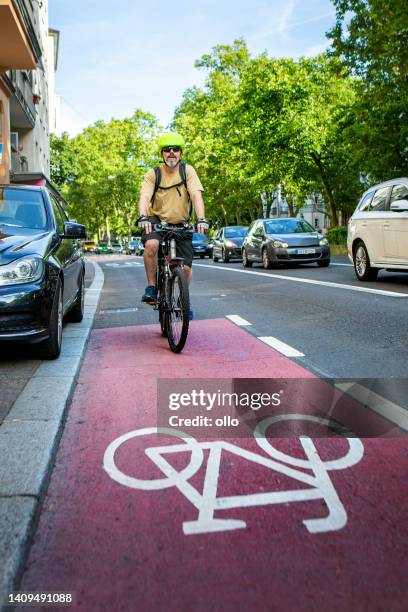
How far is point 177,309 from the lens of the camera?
6.14 metres

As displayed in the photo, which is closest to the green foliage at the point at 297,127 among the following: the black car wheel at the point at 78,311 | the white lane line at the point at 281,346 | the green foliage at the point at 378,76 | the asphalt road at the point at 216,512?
the green foliage at the point at 378,76

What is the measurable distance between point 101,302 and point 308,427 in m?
8.48

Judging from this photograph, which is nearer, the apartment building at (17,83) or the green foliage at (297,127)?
the apartment building at (17,83)

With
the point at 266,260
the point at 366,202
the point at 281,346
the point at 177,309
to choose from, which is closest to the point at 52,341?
the point at 177,309

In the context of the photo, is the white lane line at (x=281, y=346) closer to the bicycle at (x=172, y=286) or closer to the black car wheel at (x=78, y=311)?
the bicycle at (x=172, y=286)

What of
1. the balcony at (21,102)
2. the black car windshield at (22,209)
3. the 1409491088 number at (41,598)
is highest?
the balcony at (21,102)

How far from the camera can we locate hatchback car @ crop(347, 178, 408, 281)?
39.2ft

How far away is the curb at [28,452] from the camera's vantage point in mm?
2369

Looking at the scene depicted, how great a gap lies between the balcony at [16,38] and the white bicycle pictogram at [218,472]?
43.9 ft

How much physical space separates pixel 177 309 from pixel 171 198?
1158mm

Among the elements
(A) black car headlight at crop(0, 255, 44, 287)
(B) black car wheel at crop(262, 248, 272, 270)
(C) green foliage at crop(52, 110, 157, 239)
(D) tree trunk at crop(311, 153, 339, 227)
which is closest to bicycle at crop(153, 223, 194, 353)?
(A) black car headlight at crop(0, 255, 44, 287)

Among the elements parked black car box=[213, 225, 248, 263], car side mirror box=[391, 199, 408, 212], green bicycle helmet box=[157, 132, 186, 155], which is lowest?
parked black car box=[213, 225, 248, 263]

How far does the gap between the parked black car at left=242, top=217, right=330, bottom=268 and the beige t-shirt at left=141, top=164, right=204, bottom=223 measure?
528 inches

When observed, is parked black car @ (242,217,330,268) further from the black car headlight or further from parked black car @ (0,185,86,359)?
the black car headlight
